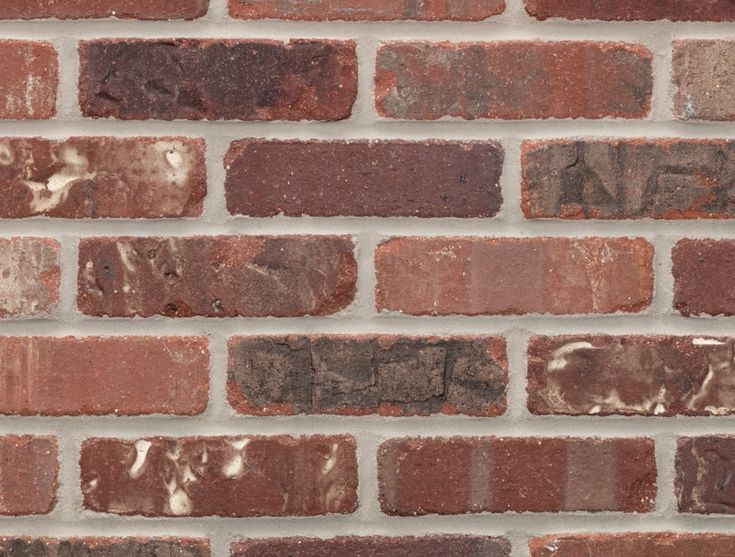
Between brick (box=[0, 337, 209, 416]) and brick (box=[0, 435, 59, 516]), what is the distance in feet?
0.11

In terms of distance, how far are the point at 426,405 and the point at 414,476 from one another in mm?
70

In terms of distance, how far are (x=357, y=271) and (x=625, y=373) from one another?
0.28 m

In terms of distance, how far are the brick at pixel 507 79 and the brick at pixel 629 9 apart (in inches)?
1.1

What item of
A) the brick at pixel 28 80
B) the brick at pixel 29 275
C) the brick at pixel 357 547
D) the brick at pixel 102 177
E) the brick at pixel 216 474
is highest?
the brick at pixel 28 80

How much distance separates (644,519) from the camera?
2.58ft

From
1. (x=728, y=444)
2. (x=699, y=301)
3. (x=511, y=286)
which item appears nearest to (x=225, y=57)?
(x=511, y=286)

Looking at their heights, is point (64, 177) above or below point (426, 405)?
above

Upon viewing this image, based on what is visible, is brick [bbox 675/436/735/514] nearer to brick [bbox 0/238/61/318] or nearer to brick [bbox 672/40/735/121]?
brick [bbox 672/40/735/121]

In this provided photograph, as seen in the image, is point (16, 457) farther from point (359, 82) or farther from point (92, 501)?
point (359, 82)

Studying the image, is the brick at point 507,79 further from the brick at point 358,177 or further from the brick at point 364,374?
the brick at point 364,374

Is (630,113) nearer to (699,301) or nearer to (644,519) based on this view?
(699,301)

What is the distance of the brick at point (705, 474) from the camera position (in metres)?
0.78

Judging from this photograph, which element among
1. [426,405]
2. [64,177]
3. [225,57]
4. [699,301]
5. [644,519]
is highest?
[225,57]

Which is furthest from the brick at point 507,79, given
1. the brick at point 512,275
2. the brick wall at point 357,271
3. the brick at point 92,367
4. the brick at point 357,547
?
the brick at point 357,547
